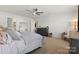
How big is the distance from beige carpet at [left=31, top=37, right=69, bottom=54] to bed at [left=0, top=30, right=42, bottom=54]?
0.08 meters

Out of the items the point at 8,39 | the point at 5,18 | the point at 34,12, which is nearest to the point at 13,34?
the point at 8,39

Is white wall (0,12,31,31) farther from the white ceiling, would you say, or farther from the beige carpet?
the beige carpet

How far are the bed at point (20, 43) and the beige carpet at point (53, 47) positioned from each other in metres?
0.08

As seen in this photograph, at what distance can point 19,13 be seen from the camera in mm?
1955

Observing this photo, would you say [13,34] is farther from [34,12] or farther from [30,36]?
[34,12]

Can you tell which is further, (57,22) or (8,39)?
(57,22)

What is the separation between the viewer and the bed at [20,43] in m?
1.89

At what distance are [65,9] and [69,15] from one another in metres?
0.11

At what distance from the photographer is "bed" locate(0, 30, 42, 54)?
6.21 feet

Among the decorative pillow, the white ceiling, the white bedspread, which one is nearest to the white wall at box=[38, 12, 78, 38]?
the white ceiling

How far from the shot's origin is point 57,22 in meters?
2.07

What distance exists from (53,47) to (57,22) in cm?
41
